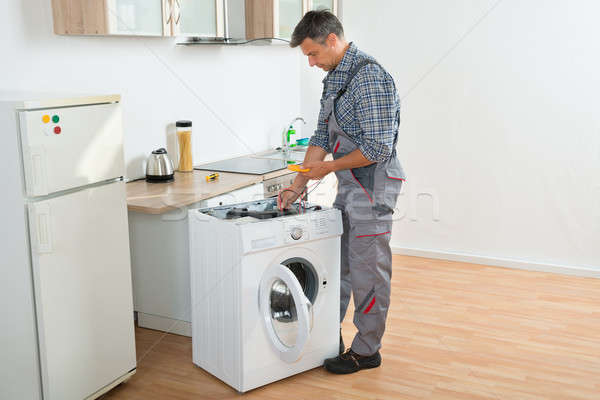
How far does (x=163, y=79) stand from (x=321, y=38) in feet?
4.07

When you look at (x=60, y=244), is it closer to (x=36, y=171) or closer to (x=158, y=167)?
(x=36, y=171)

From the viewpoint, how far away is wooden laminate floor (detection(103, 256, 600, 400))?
263 cm

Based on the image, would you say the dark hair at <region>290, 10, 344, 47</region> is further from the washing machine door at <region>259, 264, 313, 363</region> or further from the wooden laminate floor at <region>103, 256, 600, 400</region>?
the wooden laminate floor at <region>103, 256, 600, 400</region>

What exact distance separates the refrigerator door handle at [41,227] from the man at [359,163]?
100cm

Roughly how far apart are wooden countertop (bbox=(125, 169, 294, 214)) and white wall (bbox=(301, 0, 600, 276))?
4.42 ft

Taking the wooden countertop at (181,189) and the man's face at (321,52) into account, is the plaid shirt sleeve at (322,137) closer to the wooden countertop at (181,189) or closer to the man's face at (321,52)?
the man's face at (321,52)

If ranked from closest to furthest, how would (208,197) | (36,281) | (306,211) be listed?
(36,281)
(306,211)
(208,197)

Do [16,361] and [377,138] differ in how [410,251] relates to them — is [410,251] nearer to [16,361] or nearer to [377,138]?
[377,138]

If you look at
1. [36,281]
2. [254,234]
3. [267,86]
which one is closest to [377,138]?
[254,234]

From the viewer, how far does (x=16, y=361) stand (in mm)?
2287

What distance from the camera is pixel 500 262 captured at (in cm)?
432

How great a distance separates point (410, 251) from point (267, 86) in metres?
1.59

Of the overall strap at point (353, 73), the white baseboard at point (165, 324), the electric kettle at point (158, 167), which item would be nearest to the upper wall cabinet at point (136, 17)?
the electric kettle at point (158, 167)

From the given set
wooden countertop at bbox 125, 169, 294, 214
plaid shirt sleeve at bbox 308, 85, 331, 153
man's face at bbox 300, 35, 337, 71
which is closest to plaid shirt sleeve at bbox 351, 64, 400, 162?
man's face at bbox 300, 35, 337, 71
